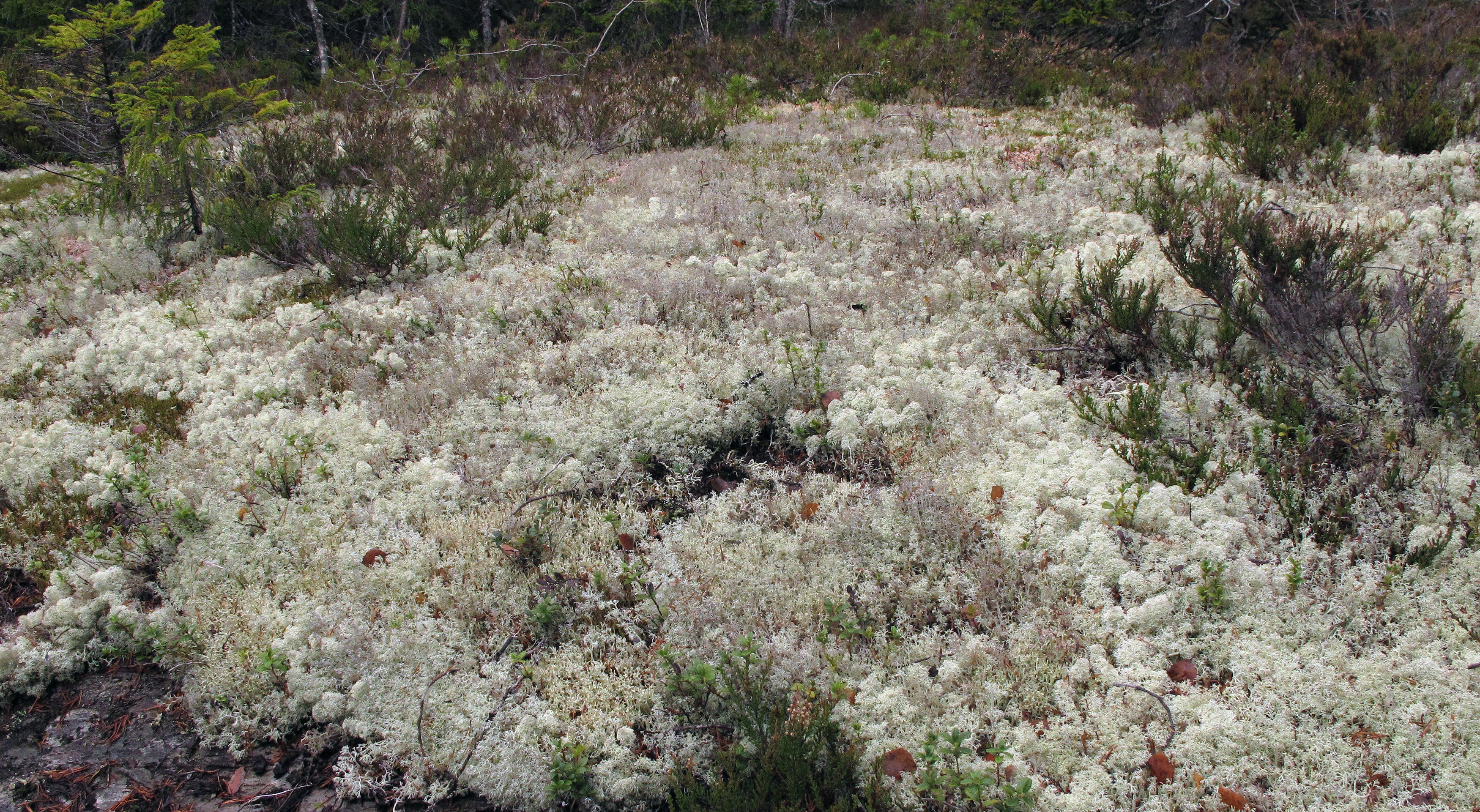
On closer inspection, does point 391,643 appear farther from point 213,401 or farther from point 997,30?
point 997,30

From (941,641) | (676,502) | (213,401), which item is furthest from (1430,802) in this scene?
(213,401)

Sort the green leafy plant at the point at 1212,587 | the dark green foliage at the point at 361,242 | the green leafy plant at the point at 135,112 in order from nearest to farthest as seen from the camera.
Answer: the green leafy plant at the point at 1212,587, the dark green foliage at the point at 361,242, the green leafy plant at the point at 135,112

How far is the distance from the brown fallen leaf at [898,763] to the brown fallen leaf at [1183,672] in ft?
3.54

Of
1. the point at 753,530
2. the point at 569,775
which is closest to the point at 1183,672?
the point at 753,530

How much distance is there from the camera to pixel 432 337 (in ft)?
18.3

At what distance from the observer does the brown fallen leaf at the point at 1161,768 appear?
2578mm

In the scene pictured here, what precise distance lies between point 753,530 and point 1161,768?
1930 mm

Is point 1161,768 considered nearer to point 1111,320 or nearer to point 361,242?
point 1111,320

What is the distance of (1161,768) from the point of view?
2.59 metres

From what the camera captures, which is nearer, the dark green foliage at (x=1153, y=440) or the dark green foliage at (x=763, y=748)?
the dark green foliage at (x=763, y=748)

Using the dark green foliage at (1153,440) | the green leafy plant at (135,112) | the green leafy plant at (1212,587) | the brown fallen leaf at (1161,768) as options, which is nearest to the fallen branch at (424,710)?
the brown fallen leaf at (1161,768)

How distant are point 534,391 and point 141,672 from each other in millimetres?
2381

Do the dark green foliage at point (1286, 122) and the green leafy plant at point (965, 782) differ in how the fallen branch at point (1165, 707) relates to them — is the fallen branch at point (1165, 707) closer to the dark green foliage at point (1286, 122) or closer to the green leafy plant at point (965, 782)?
the green leafy plant at point (965, 782)

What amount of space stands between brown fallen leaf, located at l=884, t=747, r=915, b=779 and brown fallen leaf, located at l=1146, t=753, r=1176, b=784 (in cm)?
81
